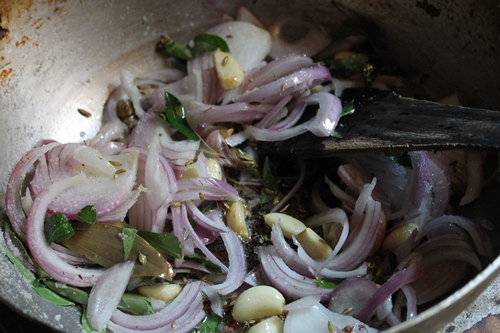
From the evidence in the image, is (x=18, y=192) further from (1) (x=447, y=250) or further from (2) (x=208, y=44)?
(1) (x=447, y=250)

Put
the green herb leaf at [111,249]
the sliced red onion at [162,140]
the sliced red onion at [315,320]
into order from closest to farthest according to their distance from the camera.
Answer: the sliced red onion at [315,320] → the green herb leaf at [111,249] → the sliced red onion at [162,140]

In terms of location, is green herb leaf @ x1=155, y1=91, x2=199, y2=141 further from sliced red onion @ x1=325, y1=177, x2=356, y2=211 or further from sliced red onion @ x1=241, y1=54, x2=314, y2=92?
sliced red onion @ x1=325, y1=177, x2=356, y2=211

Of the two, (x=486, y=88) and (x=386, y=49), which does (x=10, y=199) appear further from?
(x=486, y=88)

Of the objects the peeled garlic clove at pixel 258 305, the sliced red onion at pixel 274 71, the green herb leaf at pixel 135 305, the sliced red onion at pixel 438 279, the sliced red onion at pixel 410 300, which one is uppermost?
the sliced red onion at pixel 274 71

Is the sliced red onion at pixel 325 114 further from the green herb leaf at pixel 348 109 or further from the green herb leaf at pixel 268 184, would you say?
the green herb leaf at pixel 268 184

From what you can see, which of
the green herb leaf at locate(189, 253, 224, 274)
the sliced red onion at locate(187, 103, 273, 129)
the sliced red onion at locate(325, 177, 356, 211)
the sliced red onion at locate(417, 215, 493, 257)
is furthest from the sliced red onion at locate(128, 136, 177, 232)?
the sliced red onion at locate(417, 215, 493, 257)

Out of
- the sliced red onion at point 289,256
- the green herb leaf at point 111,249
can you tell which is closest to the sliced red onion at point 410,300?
the sliced red onion at point 289,256

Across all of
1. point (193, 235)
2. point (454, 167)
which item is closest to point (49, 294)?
point (193, 235)
